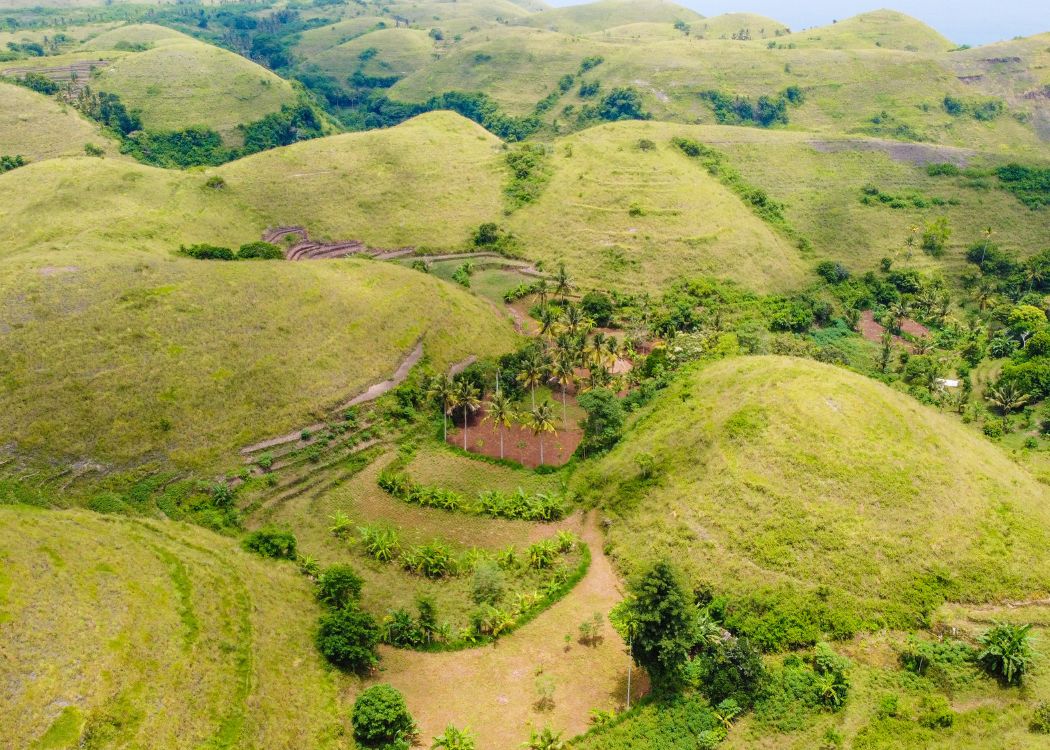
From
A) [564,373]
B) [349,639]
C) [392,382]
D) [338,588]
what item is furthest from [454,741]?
[392,382]

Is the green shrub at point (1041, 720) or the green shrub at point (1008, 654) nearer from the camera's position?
the green shrub at point (1041, 720)

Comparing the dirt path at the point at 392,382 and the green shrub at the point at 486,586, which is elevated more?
the dirt path at the point at 392,382

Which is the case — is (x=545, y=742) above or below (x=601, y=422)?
below

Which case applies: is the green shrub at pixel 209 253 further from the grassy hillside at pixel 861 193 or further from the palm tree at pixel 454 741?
the grassy hillside at pixel 861 193

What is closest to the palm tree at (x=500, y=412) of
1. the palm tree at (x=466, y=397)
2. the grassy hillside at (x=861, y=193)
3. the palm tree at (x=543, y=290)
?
the palm tree at (x=466, y=397)

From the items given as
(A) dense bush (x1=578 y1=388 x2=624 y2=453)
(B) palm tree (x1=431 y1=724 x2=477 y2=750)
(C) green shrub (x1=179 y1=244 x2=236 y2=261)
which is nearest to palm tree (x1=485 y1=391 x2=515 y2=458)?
(A) dense bush (x1=578 y1=388 x2=624 y2=453)

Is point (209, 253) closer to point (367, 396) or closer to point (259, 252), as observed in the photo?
point (259, 252)

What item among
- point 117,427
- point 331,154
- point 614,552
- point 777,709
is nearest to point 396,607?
point 614,552
